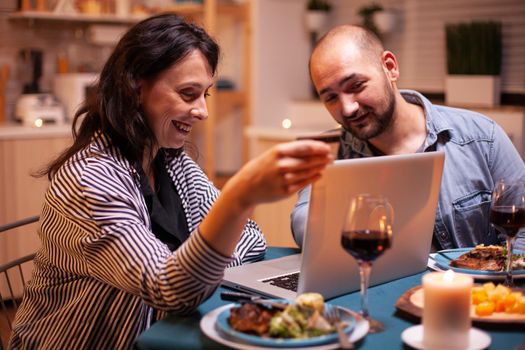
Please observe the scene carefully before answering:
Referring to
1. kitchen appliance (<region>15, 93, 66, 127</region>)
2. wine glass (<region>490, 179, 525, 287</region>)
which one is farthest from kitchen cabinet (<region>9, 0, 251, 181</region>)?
wine glass (<region>490, 179, 525, 287</region>)

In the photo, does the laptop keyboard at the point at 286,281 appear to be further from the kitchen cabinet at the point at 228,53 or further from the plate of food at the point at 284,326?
the kitchen cabinet at the point at 228,53

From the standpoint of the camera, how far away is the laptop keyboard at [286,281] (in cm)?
155

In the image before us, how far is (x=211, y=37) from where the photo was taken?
74.4 inches

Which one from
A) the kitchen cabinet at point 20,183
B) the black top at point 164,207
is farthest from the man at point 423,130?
the kitchen cabinet at point 20,183

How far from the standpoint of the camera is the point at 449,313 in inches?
46.0

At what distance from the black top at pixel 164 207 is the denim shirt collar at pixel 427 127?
2.09ft

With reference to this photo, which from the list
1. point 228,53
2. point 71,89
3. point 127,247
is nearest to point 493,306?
point 127,247

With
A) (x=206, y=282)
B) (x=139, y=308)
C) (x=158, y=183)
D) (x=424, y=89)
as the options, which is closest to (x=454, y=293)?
(x=206, y=282)

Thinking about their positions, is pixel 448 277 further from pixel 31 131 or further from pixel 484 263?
pixel 31 131

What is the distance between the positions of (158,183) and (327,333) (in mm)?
813

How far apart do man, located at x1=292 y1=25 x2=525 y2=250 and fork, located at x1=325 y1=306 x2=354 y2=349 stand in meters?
0.74

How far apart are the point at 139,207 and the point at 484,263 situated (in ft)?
2.48

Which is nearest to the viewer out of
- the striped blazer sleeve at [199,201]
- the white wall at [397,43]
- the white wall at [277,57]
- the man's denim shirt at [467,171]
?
the striped blazer sleeve at [199,201]

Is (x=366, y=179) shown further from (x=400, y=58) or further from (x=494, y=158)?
(x=400, y=58)
